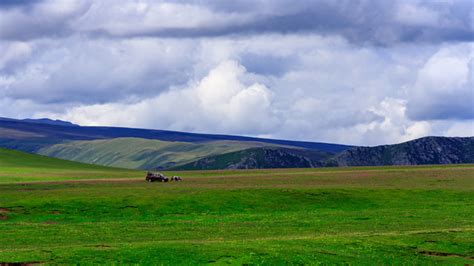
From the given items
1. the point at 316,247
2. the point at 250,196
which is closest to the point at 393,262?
the point at 316,247

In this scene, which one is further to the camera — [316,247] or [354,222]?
[354,222]

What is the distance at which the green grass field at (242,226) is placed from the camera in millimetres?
47375

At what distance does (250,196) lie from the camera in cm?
9594

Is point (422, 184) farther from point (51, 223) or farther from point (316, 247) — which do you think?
point (316, 247)

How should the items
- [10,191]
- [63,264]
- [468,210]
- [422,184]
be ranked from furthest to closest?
[422,184] → [10,191] → [468,210] → [63,264]

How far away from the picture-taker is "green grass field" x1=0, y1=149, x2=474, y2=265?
47.4 m

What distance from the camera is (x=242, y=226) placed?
67.1 m

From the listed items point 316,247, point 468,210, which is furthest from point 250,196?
point 316,247

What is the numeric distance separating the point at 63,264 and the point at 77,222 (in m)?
32.7

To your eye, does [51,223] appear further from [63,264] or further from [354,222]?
[63,264]

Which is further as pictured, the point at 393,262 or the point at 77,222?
the point at 77,222

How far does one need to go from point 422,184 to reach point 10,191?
194 ft

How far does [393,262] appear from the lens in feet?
157

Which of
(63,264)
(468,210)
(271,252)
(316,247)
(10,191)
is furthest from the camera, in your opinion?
(10,191)
